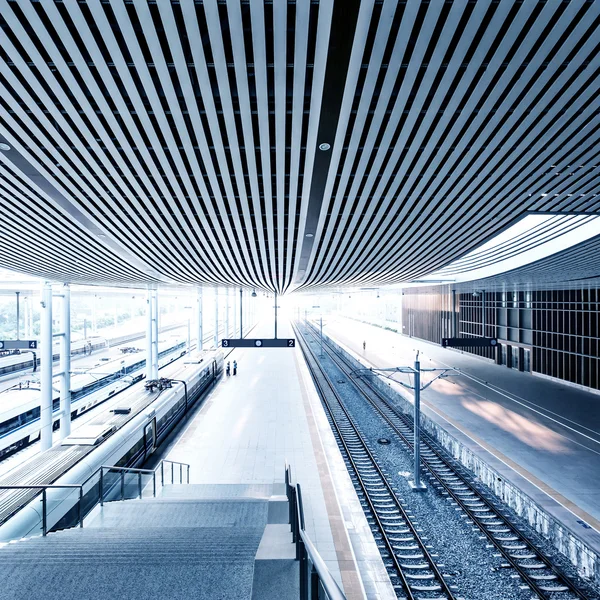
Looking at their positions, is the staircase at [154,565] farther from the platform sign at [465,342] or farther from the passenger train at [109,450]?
the platform sign at [465,342]

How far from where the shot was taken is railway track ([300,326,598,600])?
628cm

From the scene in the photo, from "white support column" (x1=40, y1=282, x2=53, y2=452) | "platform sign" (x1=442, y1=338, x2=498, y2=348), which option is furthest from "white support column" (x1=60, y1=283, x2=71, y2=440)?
"platform sign" (x1=442, y1=338, x2=498, y2=348)

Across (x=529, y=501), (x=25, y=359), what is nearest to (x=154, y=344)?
(x=25, y=359)

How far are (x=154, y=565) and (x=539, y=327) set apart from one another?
23.2 m

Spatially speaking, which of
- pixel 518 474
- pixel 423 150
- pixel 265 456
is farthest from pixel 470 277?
pixel 423 150

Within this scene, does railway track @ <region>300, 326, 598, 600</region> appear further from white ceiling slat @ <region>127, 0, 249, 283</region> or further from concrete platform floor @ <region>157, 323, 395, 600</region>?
white ceiling slat @ <region>127, 0, 249, 283</region>

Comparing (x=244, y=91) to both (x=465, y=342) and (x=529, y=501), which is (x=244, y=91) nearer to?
(x=529, y=501)

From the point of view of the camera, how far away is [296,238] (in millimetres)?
8797

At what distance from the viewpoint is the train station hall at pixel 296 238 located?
Result: 2531 mm

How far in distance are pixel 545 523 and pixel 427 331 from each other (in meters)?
28.7

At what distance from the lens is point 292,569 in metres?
2.89

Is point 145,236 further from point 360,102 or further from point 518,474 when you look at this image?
point 518,474

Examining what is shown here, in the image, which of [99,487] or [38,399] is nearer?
[99,487]

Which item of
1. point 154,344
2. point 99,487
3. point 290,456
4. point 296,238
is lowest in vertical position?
point 290,456
